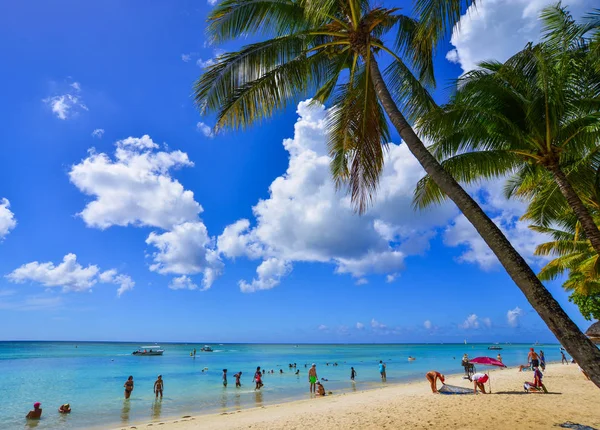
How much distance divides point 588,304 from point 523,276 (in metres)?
26.9

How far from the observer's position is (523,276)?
12.4ft

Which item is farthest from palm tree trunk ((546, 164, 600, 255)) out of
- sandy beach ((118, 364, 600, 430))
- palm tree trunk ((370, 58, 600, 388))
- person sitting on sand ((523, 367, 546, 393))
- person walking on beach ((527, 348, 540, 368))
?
person walking on beach ((527, 348, 540, 368))

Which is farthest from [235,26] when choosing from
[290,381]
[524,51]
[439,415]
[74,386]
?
[74,386]

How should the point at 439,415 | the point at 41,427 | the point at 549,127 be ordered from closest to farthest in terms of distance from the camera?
the point at 549,127, the point at 439,415, the point at 41,427

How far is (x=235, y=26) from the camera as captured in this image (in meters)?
7.48

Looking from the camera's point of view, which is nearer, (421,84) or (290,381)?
(421,84)

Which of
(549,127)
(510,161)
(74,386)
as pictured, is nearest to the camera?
(549,127)

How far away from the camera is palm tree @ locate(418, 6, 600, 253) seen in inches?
246

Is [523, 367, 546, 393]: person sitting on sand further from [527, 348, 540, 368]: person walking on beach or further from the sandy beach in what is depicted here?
[527, 348, 540, 368]: person walking on beach

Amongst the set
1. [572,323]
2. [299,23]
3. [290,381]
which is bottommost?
[290,381]

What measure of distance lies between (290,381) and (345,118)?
23.2m

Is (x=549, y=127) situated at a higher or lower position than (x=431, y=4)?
lower

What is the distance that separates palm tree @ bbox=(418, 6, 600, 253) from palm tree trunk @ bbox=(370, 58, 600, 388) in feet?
7.35

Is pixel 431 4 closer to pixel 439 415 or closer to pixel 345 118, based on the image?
pixel 345 118
